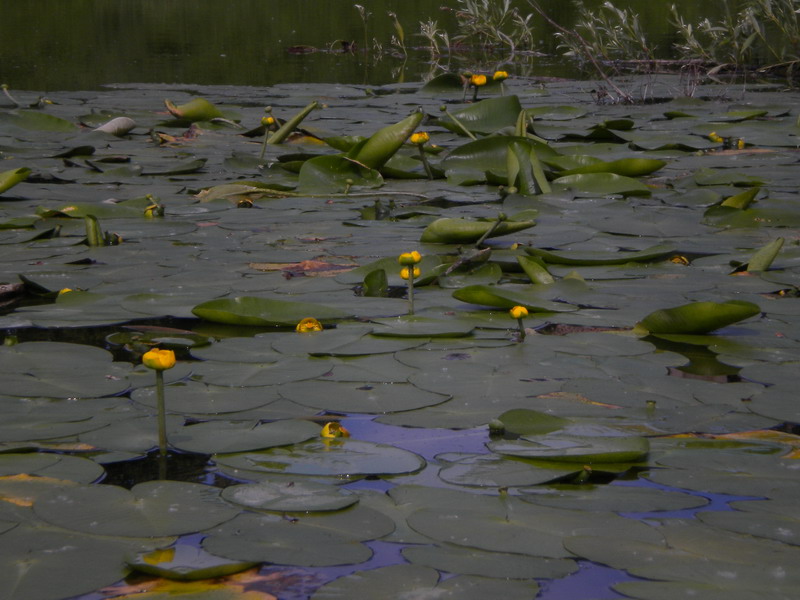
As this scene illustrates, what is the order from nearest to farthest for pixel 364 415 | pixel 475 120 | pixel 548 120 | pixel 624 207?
pixel 364 415
pixel 624 207
pixel 475 120
pixel 548 120

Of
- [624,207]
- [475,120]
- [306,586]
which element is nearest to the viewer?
[306,586]

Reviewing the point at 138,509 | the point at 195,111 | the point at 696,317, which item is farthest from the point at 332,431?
the point at 195,111

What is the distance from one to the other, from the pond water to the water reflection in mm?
3318

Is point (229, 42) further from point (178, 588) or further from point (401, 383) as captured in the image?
point (178, 588)

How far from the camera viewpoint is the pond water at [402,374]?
3.16ft

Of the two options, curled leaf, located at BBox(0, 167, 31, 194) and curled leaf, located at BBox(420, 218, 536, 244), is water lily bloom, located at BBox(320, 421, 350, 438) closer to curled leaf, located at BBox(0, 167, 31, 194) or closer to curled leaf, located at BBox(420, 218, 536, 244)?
curled leaf, located at BBox(420, 218, 536, 244)

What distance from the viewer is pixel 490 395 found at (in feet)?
4.54

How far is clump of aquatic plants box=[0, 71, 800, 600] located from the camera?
3.17ft

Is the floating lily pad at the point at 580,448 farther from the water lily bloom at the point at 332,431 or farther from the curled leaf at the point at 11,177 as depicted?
the curled leaf at the point at 11,177

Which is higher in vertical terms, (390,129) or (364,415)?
(390,129)

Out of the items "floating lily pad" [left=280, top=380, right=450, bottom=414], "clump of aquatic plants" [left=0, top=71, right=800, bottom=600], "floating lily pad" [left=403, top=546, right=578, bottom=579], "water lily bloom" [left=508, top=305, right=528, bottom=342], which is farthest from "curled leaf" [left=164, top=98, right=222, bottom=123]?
"floating lily pad" [left=403, top=546, right=578, bottom=579]

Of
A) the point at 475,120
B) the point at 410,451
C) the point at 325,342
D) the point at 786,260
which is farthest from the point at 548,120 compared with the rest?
the point at 410,451

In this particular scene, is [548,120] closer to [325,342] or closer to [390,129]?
[390,129]

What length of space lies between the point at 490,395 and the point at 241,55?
7.03 meters
